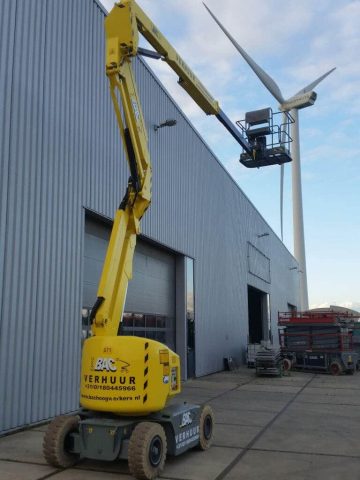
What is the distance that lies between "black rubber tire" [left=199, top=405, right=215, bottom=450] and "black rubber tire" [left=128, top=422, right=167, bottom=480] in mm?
1342

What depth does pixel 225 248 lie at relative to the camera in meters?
25.3

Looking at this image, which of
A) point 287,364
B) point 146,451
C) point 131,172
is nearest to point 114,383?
point 146,451

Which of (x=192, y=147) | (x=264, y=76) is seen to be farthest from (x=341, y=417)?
(x=264, y=76)

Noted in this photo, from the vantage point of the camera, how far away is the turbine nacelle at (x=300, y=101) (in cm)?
4999

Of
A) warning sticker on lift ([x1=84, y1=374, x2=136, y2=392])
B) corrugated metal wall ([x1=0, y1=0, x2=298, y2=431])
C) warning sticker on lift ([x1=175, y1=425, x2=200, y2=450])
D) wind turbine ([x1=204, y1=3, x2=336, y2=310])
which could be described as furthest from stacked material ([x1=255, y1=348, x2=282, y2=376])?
wind turbine ([x1=204, y1=3, x2=336, y2=310])

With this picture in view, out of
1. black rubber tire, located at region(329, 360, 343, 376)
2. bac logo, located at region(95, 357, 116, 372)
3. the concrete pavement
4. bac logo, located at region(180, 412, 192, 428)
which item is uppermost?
bac logo, located at region(95, 357, 116, 372)

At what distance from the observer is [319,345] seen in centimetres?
2378

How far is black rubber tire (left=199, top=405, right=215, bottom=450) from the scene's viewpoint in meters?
8.15

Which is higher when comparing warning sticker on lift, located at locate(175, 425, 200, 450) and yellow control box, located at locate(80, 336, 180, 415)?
yellow control box, located at locate(80, 336, 180, 415)

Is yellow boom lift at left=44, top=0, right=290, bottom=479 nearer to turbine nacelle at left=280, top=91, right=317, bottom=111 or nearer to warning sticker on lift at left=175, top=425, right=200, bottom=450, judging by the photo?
warning sticker on lift at left=175, top=425, right=200, bottom=450

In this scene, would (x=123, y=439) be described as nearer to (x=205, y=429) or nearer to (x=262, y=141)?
(x=205, y=429)

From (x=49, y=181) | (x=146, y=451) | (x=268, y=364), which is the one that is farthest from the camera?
(x=268, y=364)

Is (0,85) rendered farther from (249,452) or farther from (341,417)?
(341,417)

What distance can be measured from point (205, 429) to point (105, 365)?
2.51m
